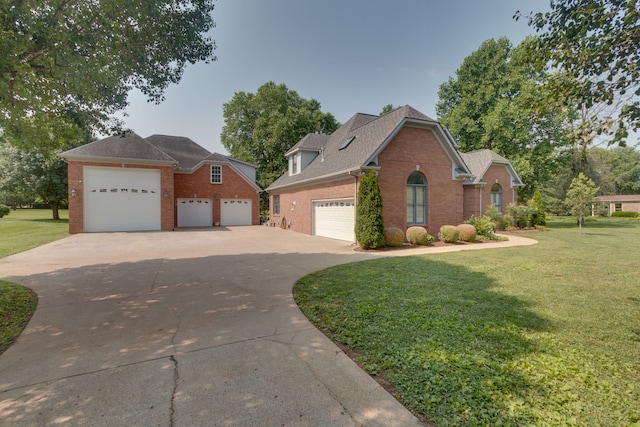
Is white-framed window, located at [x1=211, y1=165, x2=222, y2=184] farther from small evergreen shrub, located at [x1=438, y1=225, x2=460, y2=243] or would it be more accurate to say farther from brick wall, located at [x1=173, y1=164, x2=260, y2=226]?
small evergreen shrub, located at [x1=438, y1=225, x2=460, y2=243]

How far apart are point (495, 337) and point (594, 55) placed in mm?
4084

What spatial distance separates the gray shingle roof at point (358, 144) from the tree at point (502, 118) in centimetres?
1309

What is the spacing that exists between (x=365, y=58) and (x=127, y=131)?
13351mm

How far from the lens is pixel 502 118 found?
25.0 metres

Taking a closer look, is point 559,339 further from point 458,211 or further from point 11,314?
point 458,211

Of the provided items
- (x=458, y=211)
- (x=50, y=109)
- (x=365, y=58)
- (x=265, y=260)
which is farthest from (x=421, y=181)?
(x=50, y=109)

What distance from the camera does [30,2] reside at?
5090 millimetres

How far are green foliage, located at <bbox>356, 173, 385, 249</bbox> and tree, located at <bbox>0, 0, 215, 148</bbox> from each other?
7500 mm

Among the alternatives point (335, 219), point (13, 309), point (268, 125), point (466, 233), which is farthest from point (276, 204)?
point (13, 309)

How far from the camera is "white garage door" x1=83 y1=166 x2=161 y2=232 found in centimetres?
1859

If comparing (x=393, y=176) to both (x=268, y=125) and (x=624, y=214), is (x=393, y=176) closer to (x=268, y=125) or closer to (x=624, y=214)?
(x=268, y=125)

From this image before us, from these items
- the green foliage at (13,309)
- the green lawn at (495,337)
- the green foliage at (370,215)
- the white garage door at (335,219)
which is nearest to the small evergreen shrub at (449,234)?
the green foliage at (370,215)

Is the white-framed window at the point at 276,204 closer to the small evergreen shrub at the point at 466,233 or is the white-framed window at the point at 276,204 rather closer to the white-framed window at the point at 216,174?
the white-framed window at the point at 216,174

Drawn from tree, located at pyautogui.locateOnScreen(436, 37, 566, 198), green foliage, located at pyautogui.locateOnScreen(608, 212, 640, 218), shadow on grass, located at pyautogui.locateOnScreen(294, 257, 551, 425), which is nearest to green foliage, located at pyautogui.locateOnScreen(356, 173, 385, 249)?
shadow on grass, located at pyautogui.locateOnScreen(294, 257, 551, 425)
